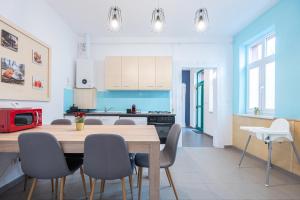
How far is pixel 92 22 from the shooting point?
4.11m

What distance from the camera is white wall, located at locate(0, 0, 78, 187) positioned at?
2.51 m

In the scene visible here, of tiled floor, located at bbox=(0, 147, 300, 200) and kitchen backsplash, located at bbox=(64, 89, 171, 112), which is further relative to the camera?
kitchen backsplash, located at bbox=(64, 89, 171, 112)

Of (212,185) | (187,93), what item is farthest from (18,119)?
(187,93)

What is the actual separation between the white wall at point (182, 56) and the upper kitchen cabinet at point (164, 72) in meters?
0.39

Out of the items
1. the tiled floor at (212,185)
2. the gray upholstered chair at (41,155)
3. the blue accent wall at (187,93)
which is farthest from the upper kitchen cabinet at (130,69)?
the blue accent wall at (187,93)

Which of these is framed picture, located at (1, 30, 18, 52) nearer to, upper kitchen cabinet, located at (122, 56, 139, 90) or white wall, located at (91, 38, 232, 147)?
upper kitchen cabinet, located at (122, 56, 139, 90)

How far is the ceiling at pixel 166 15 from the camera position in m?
3.32

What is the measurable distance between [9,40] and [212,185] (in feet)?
10.6

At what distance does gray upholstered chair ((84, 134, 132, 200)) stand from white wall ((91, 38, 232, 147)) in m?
3.33

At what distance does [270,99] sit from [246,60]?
1.21 m

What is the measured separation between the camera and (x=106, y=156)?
5.57 ft

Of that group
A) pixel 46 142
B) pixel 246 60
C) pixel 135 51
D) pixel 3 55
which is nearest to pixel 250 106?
pixel 246 60

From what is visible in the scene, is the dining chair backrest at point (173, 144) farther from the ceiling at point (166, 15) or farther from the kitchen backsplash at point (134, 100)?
the kitchen backsplash at point (134, 100)

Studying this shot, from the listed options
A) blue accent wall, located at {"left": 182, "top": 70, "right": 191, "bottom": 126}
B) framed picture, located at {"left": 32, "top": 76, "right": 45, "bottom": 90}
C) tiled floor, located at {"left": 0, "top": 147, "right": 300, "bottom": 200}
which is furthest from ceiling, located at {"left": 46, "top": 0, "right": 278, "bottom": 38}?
blue accent wall, located at {"left": 182, "top": 70, "right": 191, "bottom": 126}
